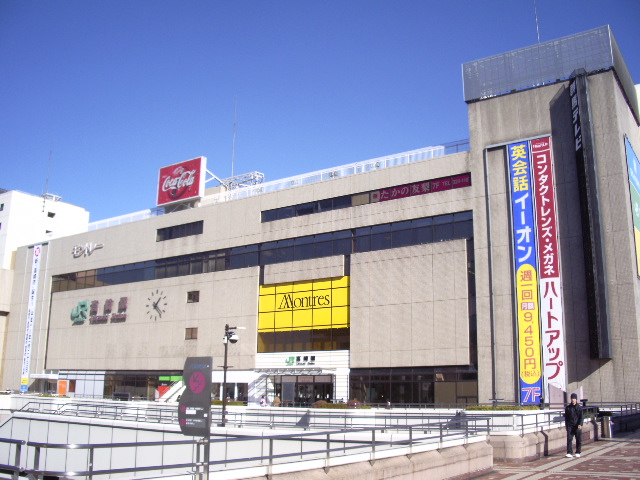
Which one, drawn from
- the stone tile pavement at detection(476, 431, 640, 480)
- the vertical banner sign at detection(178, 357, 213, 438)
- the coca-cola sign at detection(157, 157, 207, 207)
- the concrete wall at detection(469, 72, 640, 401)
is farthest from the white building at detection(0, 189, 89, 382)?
the vertical banner sign at detection(178, 357, 213, 438)

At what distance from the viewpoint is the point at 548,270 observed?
3925 centimetres

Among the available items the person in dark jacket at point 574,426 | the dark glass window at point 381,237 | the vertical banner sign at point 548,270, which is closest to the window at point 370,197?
the dark glass window at point 381,237

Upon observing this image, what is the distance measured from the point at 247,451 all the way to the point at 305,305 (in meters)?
25.8

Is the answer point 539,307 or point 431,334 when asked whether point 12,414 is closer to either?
point 431,334

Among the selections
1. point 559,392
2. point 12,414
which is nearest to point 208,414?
point 559,392

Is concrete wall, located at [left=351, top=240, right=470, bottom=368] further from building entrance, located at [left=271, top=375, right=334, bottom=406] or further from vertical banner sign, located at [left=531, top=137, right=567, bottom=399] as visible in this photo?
vertical banner sign, located at [left=531, top=137, right=567, bottom=399]

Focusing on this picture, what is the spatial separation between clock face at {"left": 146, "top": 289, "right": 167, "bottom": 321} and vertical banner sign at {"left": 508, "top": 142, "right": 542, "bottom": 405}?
32.7 m

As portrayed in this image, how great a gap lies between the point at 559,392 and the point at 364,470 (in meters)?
28.2

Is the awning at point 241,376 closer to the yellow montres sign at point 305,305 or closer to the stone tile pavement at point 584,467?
the yellow montres sign at point 305,305

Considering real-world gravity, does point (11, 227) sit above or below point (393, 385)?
above

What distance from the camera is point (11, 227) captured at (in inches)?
3177

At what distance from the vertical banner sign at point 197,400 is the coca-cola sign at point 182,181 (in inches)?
1983

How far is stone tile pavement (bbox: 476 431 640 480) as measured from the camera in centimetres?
1563

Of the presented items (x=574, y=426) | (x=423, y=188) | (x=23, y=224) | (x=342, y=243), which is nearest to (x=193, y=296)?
(x=342, y=243)
